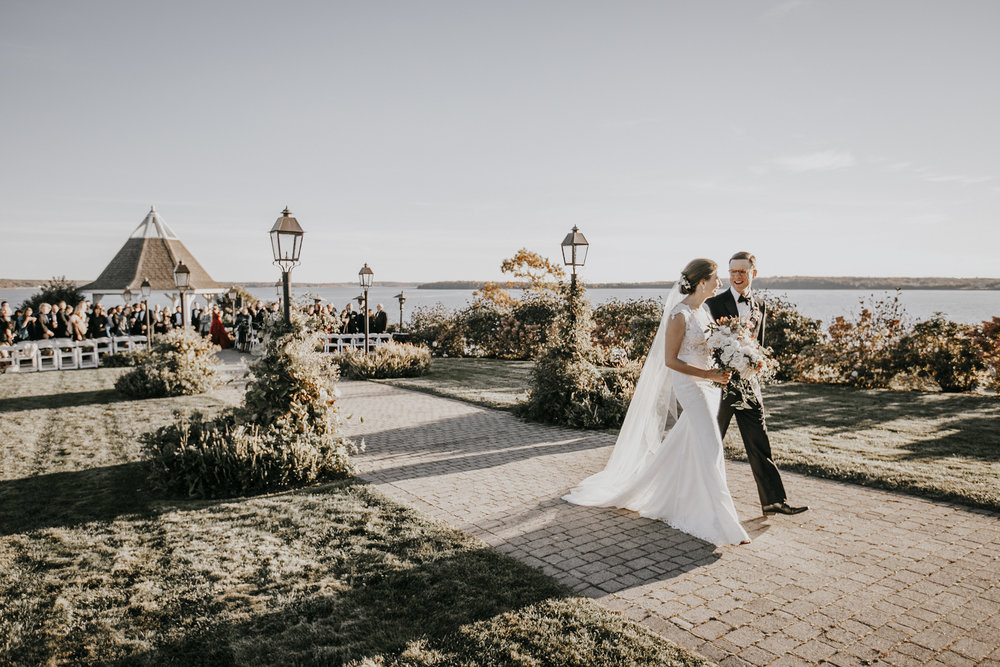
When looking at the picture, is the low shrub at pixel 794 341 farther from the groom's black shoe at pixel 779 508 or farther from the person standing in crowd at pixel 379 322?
Answer: the person standing in crowd at pixel 379 322

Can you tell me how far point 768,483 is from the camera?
18.4 feet

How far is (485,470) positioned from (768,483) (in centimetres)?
332

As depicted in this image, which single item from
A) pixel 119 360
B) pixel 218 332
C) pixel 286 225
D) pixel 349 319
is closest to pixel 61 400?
pixel 119 360

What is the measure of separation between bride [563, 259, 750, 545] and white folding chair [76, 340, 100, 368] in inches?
810

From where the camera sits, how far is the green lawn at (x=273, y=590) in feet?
11.7

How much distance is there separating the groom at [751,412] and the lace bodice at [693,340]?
352 millimetres

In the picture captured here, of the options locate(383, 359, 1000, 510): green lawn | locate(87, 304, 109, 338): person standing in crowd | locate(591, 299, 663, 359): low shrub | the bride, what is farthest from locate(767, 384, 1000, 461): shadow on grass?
locate(87, 304, 109, 338): person standing in crowd

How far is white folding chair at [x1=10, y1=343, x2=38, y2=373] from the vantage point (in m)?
18.9

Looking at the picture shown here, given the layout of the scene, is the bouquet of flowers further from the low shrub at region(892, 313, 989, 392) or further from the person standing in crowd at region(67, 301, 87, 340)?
the person standing in crowd at region(67, 301, 87, 340)

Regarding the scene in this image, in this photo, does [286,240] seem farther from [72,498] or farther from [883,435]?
[883,435]

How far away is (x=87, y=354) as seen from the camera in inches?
833

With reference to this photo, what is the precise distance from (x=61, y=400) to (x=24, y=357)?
8.47 meters

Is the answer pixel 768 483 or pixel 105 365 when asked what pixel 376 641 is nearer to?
pixel 768 483

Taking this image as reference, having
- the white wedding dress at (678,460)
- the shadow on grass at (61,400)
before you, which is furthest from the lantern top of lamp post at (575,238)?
the shadow on grass at (61,400)
